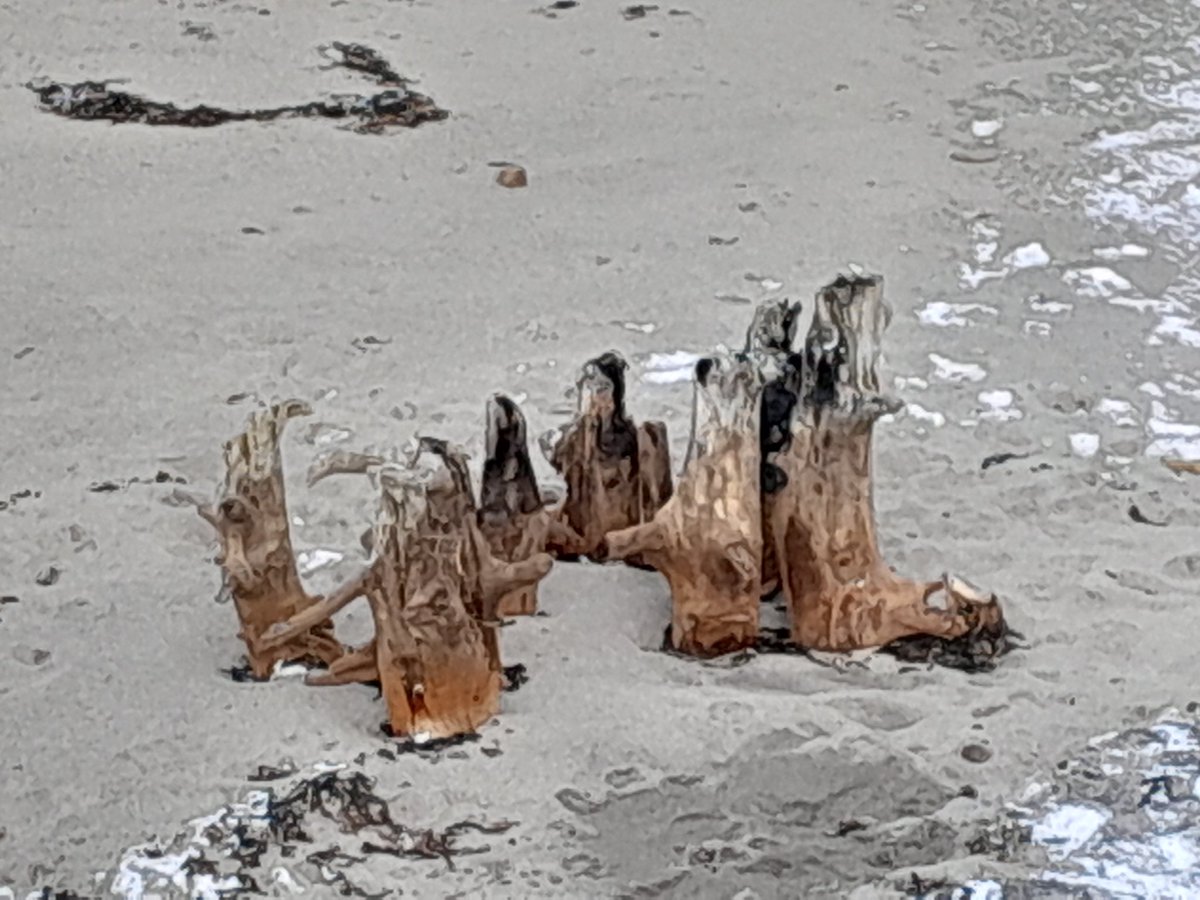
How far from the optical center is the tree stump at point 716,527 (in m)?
2.20

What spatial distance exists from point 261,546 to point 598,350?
41.4 inches

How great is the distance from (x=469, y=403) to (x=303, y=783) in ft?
3.43

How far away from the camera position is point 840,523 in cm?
225

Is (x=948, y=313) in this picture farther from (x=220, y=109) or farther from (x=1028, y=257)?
(x=220, y=109)

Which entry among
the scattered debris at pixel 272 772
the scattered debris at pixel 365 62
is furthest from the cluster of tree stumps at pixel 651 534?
the scattered debris at pixel 365 62

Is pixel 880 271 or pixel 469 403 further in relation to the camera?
pixel 880 271

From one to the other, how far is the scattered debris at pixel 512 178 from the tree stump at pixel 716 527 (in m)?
1.53

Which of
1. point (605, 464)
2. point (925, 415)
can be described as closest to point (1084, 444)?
point (925, 415)

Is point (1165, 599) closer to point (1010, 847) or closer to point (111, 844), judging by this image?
point (1010, 847)

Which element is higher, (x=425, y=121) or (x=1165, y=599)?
(x=425, y=121)

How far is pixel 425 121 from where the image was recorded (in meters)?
3.88

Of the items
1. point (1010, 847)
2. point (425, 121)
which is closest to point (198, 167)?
point (425, 121)

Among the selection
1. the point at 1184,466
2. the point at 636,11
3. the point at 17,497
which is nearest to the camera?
the point at 17,497

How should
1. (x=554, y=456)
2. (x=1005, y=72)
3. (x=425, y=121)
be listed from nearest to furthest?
(x=554, y=456) → (x=425, y=121) → (x=1005, y=72)
